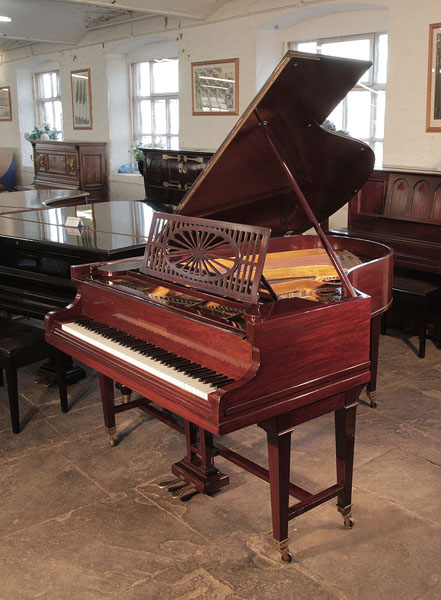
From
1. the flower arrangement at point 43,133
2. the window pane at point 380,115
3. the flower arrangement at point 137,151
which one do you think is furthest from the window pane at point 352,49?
the flower arrangement at point 43,133

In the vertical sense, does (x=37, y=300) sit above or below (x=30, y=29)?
below

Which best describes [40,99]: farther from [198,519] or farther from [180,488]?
[198,519]

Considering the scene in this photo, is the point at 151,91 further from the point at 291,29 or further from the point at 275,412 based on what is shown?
the point at 275,412

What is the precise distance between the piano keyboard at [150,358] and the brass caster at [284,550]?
0.67 meters

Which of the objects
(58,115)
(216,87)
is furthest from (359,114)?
(58,115)

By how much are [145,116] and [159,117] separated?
0.35 m

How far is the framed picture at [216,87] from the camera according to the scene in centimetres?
751

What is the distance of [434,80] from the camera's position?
5523mm

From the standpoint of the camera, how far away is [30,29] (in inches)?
366

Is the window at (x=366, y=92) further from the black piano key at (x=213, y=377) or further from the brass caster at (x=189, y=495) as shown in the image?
the black piano key at (x=213, y=377)

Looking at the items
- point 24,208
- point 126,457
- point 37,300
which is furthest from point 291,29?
point 126,457

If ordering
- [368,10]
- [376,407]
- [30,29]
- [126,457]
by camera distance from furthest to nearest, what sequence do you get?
[30,29]
[368,10]
[376,407]
[126,457]

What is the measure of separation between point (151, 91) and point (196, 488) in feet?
26.1

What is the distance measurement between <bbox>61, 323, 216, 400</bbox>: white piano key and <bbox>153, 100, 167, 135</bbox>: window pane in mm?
7219
